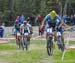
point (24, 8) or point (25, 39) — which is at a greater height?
point (24, 8)

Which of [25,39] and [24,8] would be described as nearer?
[25,39]

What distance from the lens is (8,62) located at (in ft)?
48.2

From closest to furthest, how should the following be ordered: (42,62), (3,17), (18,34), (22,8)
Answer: (42,62) → (18,34) → (3,17) → (22,8)

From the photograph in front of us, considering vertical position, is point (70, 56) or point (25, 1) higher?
point (25, 1)

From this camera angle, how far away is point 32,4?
62312 mm

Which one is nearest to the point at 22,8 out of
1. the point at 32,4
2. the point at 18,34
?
the point at 32,4

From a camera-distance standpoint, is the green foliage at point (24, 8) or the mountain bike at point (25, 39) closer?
the mountain bike at point (25, 39)

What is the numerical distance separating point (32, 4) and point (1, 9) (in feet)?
17.5

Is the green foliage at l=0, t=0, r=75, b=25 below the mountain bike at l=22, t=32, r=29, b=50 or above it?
above

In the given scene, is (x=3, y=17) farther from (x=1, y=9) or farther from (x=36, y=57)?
(x=36, y=57)

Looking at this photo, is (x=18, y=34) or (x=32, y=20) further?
(x=32, y=20)

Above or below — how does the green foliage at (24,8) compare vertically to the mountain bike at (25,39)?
above

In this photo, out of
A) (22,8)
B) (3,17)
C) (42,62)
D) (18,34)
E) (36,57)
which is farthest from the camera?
(22,8)

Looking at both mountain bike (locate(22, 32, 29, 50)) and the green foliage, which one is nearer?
mountain bike (locate(22, 32, 29, 50))
